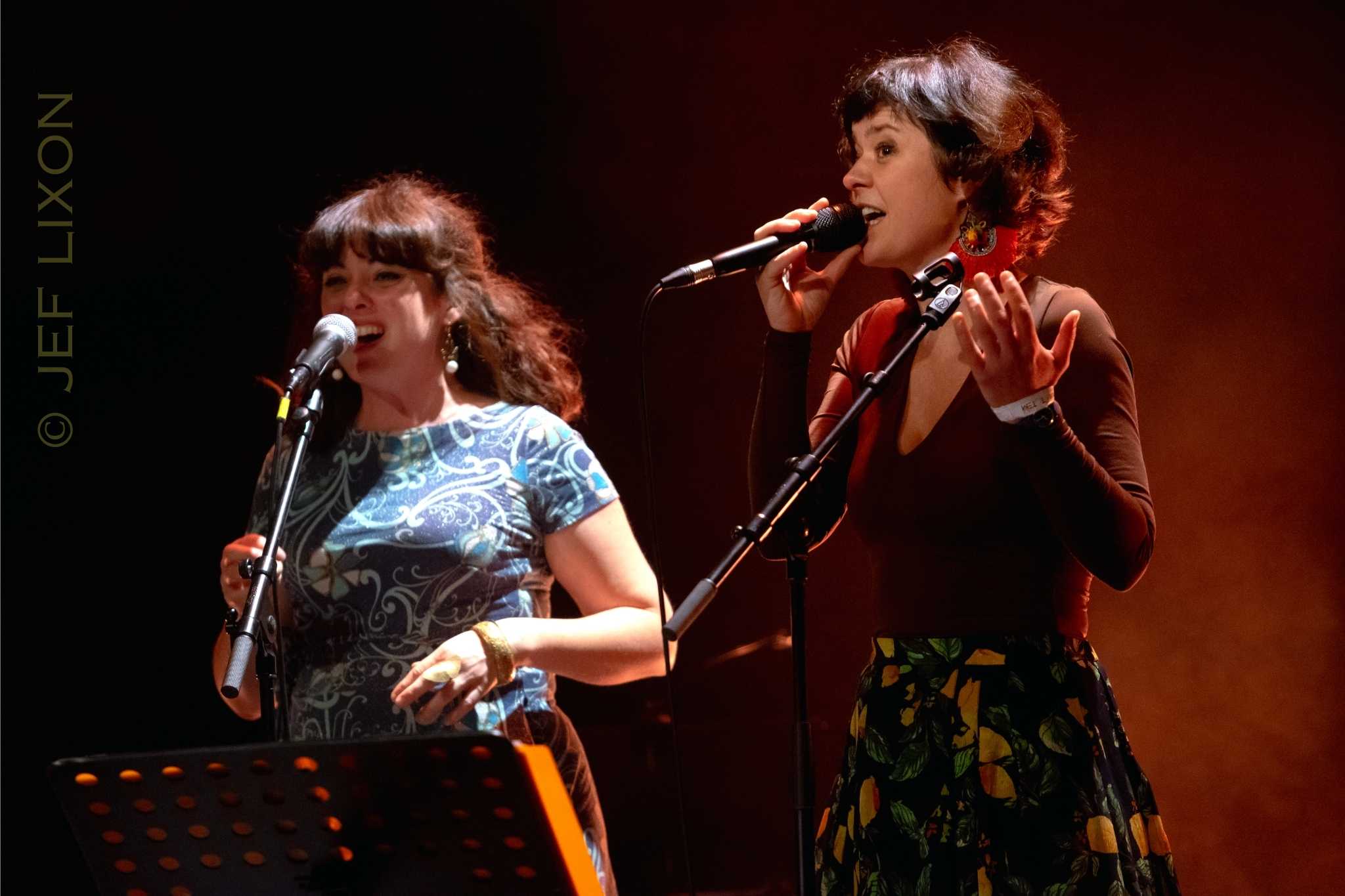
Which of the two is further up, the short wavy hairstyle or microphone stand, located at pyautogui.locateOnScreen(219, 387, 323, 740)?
the short wavy hairstyle

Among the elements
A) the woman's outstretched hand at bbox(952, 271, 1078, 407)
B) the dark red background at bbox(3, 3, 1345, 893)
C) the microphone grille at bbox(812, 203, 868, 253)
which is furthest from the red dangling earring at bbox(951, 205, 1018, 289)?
the dark red background at bbox(3, 3, 1345, 893)

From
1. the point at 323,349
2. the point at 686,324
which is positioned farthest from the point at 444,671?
the point at 686,324

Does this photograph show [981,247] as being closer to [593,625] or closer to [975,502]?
[975,502]

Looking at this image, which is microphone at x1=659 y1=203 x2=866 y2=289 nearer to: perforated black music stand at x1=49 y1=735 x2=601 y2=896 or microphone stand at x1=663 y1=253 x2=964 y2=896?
microphone stand at x1=663 y1=253 x2=964 y2=896

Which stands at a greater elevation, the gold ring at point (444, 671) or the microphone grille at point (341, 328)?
the microphone grille at point (341, 328)

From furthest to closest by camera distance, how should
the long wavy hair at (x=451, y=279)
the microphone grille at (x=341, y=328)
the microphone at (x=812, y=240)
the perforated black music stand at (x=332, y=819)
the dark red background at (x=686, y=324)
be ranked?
the dark red background at (x=686, y=324), the long wavy hair at (x=451, y=279), the microphone grille at (x=341, y=328), the microphone at (x=812, y=240), the perforated black music stand at (x=332, y=819)

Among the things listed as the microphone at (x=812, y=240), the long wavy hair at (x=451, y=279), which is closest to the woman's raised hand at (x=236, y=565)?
the long wavy hair at (x=451, y=279)

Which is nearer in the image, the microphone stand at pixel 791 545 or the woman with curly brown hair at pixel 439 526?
the microphone stand at pixel 791 545

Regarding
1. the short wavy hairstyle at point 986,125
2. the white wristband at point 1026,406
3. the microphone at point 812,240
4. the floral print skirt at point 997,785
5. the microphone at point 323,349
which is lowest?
the floral print skirt at point 997,785

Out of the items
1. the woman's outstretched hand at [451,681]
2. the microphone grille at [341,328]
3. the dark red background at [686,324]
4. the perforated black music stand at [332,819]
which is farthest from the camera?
the dark red background at [686,324]

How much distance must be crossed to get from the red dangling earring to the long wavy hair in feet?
2.88

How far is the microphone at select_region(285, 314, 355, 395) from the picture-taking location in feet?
5.99

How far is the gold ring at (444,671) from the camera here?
5.82ft

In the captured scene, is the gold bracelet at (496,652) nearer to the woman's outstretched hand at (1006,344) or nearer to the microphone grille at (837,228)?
the microphone grille at (837,228)
